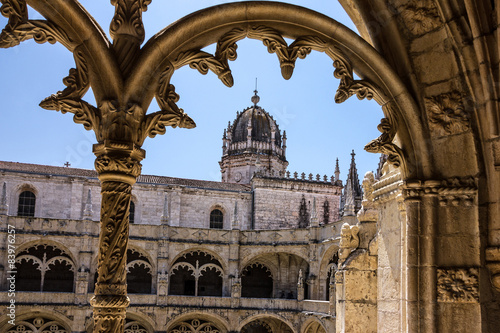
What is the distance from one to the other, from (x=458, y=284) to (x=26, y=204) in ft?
94.8

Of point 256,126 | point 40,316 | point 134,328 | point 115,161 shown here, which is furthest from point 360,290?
point 256,126

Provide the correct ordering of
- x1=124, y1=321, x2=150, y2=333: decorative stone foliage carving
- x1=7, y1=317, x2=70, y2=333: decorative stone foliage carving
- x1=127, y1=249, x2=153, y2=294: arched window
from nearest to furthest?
1. x1=7, y1=317, x2=70, y2=333: decorative stone foliage carving
2. x1=124, y1=321, x2=150, y2=333: decorative stone foliage carving
3. x1=127, y1=249, x2=153, y2=294: arched window

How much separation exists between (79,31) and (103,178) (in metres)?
0.86

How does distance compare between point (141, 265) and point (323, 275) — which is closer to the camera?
point (323, 275)

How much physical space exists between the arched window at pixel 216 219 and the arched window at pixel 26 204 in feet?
33.0

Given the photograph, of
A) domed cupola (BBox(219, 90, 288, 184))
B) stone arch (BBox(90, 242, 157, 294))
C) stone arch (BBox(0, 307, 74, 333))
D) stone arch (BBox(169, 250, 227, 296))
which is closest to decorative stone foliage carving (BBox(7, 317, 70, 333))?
stone arch (BBox(0, 307, 74, 333))

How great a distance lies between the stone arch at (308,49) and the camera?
335 centimetres

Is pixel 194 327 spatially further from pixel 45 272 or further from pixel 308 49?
pixel 308 49

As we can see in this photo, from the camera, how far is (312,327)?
2586 cm

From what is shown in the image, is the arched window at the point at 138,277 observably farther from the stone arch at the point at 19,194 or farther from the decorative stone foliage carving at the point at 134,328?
the stone arch at the point at 19,194

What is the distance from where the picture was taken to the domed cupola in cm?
3775

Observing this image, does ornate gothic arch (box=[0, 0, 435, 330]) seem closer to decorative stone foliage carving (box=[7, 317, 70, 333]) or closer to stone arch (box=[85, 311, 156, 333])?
stone arch (box=[85, 311, 156, 333])

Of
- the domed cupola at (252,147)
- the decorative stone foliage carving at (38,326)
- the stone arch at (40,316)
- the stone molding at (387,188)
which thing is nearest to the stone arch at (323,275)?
the domed cupola at (252,147)

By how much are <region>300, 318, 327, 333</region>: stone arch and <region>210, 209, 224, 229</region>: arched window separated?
936 centimetres
